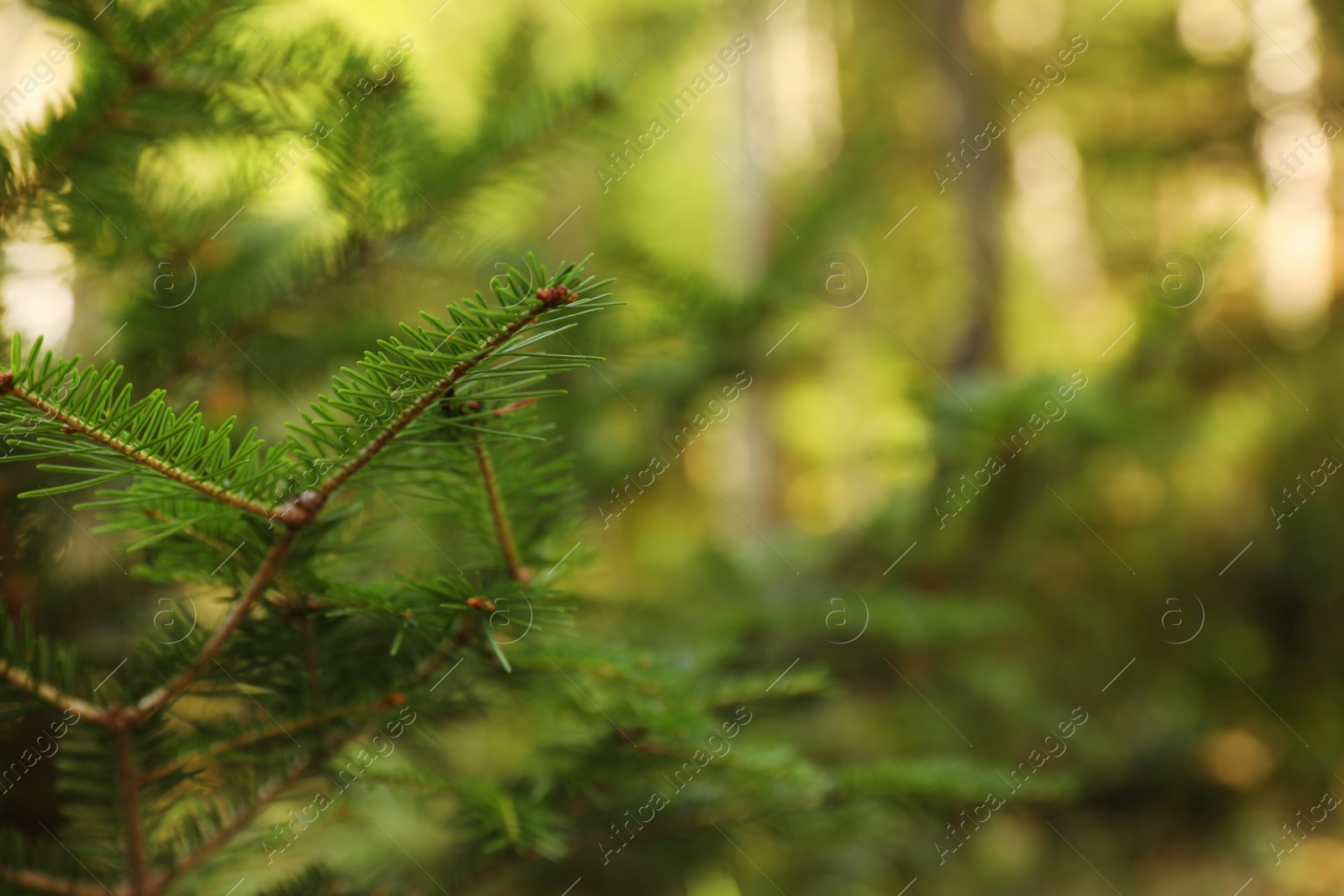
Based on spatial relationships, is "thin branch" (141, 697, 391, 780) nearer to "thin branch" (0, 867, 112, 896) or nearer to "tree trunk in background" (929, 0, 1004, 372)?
"thin branch" (0, 867, 112, 896)

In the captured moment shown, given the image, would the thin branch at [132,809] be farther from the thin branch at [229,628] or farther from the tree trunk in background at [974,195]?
the tree trunk in background at [974,195]

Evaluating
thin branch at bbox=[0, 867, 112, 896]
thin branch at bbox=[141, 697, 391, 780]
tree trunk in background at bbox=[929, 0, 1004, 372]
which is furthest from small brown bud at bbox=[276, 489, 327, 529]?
tree trunk in background at bbox=[929, 0, 1004, 372]

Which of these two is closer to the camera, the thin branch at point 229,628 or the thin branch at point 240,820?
the thin branch at point 229,628

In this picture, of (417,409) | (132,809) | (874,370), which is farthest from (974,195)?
(132,809)

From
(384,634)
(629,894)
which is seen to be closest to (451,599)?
(384,634)

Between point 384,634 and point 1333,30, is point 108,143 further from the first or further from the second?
point 1333,30

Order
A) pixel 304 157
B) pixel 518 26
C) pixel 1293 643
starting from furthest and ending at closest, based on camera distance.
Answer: pixel 1293 643 < pixel 518 26 < pixel 304 157

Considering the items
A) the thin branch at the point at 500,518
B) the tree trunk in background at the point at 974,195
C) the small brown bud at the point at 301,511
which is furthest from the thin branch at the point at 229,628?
the tree trunk in background at the point at 974,195

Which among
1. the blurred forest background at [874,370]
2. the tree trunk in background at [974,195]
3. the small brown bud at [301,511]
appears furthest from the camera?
the tree trunk in background at [974,195]
